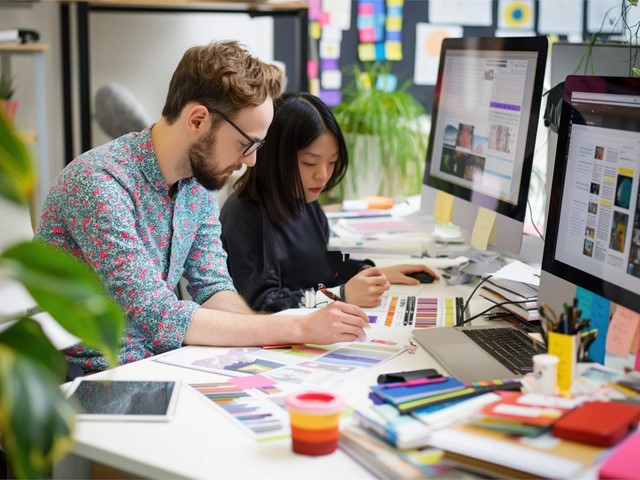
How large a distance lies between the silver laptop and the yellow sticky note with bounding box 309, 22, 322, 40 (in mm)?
3137

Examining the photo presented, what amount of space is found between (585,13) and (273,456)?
Answer: 386cm

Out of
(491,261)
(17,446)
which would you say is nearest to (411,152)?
(491,261)

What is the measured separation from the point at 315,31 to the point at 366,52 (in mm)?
299

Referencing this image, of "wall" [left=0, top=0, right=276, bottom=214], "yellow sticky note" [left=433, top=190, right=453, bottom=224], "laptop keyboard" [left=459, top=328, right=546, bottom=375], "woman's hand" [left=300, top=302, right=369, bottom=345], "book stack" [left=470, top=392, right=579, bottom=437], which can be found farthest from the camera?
"wall" [left=0, top=0, right=276, bottom=214]

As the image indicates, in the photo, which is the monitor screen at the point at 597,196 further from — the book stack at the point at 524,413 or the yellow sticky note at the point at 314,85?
the yellow sticky note at the point at 314,85

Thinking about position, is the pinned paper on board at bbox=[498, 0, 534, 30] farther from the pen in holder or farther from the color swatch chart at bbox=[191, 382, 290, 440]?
the color swatch chart at bbox=[191, 382, 290, 440]

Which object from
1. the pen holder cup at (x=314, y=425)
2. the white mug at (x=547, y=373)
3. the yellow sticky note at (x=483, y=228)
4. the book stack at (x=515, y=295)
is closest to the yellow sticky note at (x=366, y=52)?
the yellow sticky note at (x=483, y=228)

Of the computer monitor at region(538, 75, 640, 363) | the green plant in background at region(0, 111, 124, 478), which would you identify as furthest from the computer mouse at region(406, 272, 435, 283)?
the green plant in background at region(0, 111, 124, 478)

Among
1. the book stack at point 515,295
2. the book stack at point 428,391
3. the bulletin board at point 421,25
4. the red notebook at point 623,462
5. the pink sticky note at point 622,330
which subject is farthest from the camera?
the bulletin board at point 421,25

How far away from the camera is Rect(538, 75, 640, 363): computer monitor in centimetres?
132

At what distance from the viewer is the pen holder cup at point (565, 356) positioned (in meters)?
1.21

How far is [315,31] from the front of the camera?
4523mm

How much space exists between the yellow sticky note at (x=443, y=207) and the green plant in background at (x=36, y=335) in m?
1.56

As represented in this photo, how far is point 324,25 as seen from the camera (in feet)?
14.9
